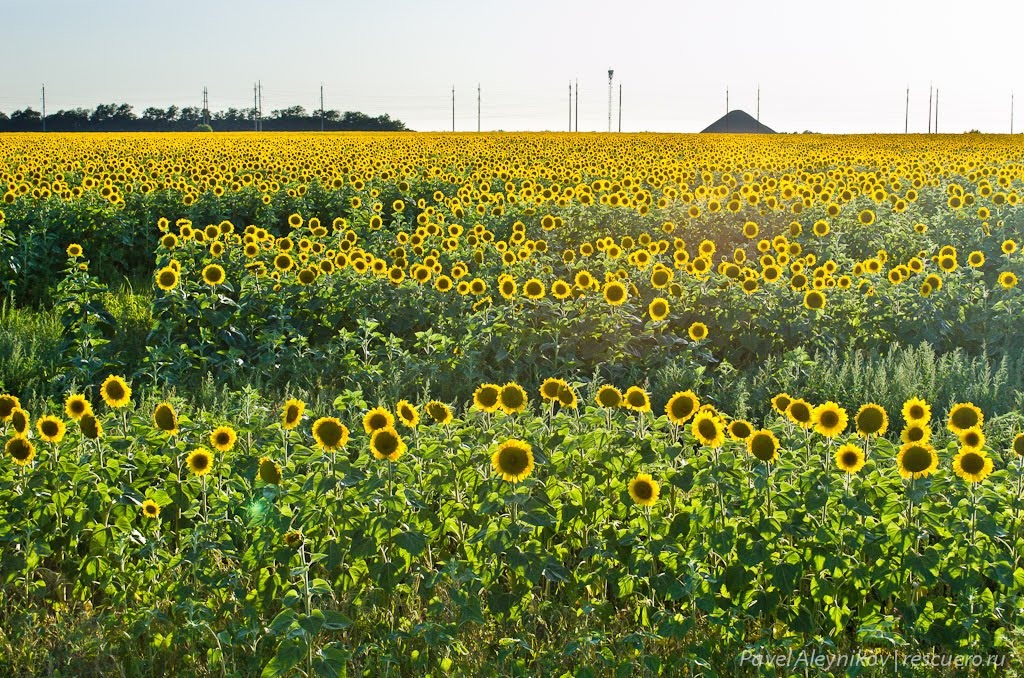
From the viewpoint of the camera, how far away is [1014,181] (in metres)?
14.8

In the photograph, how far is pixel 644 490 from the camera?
362cm

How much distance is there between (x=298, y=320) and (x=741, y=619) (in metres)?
5.43

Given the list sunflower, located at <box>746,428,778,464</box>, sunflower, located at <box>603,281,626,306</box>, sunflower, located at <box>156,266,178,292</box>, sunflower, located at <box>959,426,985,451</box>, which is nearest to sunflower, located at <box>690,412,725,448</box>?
sunflower, located at <box>746,428,778,464</box>

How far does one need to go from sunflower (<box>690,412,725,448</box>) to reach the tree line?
60028 mm

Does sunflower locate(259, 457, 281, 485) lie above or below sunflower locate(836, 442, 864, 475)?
below

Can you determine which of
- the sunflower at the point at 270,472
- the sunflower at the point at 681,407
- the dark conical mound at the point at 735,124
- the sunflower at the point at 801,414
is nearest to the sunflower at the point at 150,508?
the sunflower at the point at 270,472

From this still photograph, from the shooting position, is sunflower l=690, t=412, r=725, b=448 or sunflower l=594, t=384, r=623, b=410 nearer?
sunflower l=690, t=412, r=725, b=448

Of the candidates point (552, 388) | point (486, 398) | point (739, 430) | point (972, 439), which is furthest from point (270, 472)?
point (972, 439)

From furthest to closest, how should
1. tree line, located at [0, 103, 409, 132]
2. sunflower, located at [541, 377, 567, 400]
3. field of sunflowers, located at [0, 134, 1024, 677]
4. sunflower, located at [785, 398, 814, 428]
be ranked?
tree line, located at [0, 103, 409, 132] < sunflower, located at [541, 377, 567, 400] < sunflower, located at [785, 398, 814, 428] < field of sunflowers, located at [0, 134, 1024, 677]

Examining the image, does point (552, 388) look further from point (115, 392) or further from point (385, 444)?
point (115, 392)

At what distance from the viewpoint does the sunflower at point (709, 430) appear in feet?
12.4

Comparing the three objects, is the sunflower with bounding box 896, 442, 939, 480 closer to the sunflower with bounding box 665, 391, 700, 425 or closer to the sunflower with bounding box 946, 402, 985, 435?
the sunflower with bounding box 946, 402, 985, 435

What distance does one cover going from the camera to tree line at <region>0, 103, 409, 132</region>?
65.0 m

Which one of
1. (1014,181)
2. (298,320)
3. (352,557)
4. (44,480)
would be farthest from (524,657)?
(1014,181)
